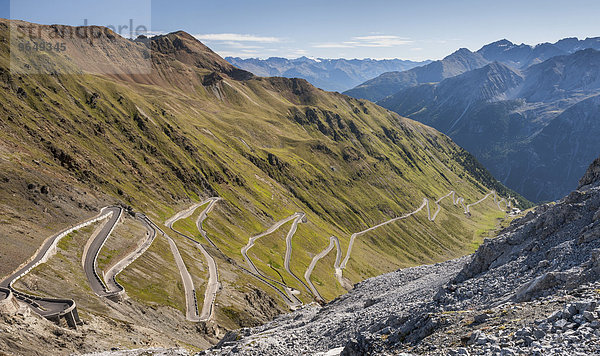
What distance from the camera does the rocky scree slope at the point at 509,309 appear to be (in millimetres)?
24438

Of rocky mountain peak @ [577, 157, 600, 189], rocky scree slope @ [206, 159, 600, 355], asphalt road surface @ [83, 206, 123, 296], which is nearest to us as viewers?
rocky scree slope @ [206, 159, 600, 355]

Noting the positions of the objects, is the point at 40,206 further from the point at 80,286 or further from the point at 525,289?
the point at 525,289

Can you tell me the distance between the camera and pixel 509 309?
31609mm

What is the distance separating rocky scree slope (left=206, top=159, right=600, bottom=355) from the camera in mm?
24438

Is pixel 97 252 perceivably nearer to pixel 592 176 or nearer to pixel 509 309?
pixel 509 309

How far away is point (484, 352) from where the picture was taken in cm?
2423

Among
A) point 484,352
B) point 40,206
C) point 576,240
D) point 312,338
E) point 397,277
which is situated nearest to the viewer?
point 484,352

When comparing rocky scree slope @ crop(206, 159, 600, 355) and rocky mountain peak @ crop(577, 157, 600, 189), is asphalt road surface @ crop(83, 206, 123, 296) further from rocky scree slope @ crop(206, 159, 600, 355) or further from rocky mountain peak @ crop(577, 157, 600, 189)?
rocky mountain peak @ crop(577, 157, 600, 189)

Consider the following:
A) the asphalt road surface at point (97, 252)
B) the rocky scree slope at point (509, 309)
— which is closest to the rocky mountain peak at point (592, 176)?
the rocky scree slope at point (509, 309)

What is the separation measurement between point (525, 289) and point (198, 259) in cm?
10344

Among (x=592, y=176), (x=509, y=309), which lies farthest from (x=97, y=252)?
(x=592, y=176)

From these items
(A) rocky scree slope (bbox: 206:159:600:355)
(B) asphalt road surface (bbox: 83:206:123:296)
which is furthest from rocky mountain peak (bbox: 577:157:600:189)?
(B) asphalt road surface (bbox: 83:206:123:296)

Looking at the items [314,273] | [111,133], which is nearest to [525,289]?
[314,273]

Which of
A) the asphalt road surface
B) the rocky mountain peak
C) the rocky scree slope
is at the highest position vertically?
the rocky mountain peak
